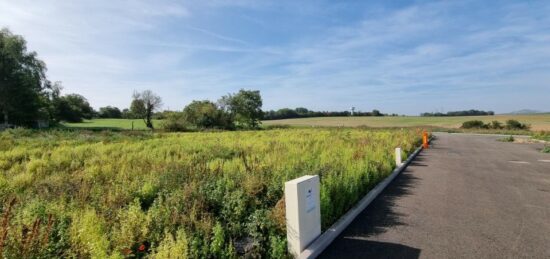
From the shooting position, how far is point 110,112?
123 metres

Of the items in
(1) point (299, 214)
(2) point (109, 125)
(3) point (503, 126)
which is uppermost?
(2) point (109, 125)

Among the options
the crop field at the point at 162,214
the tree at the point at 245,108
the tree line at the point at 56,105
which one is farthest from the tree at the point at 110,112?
the crop field at the point at 162,214

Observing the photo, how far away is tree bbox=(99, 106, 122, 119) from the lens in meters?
121

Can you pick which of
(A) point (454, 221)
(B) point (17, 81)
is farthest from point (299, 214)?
(B) point (17, 81)

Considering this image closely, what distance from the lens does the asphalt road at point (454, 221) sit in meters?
5.02

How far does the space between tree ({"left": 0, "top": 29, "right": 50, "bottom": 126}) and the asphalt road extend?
2234 inches

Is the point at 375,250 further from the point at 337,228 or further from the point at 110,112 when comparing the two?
the point at 110,112

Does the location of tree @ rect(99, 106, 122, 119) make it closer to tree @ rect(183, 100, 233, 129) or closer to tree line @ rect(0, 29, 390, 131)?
tree line @ rect(0, 29, 390, 131)

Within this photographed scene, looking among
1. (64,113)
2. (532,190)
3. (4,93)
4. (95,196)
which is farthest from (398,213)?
(64,113)

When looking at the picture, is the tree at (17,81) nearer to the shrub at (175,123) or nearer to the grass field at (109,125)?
the grass field at (109,125)

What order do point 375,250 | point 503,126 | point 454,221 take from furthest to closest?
point 503,126 → point 454,221 → point 375,250

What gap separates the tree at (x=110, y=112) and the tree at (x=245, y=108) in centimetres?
5838

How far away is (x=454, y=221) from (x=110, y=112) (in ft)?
430

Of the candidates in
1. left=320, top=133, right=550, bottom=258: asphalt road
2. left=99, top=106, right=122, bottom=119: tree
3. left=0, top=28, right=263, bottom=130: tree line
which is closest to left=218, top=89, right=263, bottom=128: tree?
left=0, top=28, right=263, bottom=130: tree line
